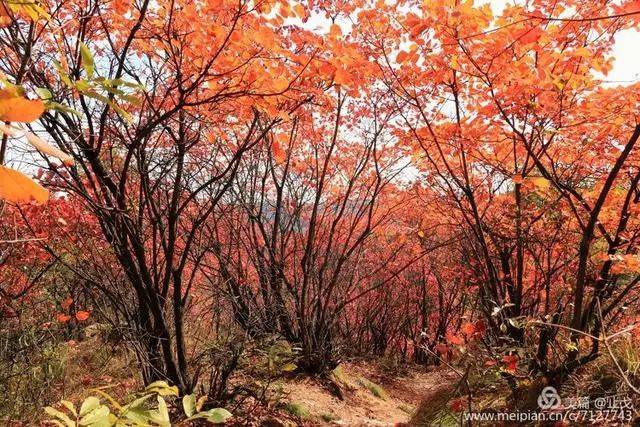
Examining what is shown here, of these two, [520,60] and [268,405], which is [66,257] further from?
[520,60]

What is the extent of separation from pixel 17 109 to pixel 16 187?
111 millimetres

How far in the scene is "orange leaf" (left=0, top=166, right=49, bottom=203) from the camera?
20.0 inches

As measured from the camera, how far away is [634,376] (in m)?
3.32

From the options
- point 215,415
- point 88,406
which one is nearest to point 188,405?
point 215,415

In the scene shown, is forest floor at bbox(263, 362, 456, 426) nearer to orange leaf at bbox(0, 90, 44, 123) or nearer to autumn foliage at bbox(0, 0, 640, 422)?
autumn foliage at bbox(0, 0, 640, 422)

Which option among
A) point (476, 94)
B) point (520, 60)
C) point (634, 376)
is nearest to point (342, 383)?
point (634, 376)

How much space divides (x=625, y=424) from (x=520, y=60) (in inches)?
115

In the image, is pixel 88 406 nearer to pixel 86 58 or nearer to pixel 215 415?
pixel 215 415

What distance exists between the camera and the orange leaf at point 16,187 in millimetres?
508

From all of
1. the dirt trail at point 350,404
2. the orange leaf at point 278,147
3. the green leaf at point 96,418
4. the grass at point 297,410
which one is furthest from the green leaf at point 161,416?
the grass at point 297,410

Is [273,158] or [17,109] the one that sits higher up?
[273,158]

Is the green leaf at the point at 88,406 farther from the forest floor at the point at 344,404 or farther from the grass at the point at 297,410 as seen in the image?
the grass at the point at 297,410

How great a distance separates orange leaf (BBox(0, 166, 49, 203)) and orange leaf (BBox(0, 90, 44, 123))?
74 mm

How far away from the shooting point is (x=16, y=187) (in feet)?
1.69
